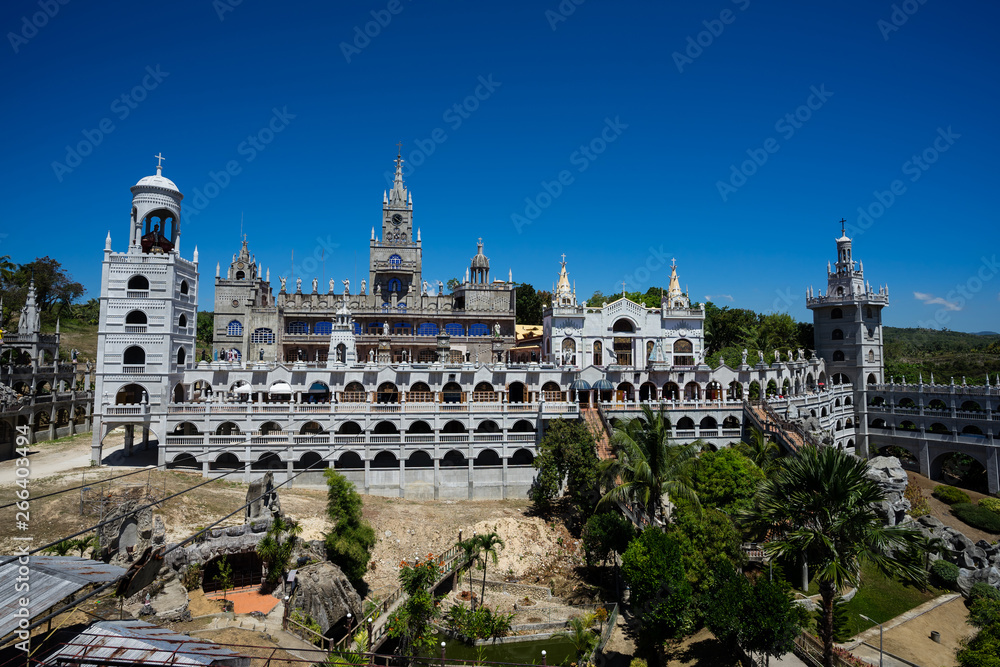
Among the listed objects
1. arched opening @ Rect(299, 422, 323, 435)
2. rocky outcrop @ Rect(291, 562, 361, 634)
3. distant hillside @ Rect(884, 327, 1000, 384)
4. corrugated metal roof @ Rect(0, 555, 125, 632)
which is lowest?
rocky outcrop @ Rect(291, 562, 361, 634)

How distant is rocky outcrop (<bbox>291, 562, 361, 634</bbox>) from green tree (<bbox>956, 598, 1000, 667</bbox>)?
26.1 meters

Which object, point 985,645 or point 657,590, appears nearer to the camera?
point 985,645

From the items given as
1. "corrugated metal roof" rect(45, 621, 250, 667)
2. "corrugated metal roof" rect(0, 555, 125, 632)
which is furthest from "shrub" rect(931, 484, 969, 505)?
"corrugated metal roof" rect(0, 555, 125, 632)

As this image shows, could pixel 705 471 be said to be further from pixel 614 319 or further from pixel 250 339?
pixel 250 339

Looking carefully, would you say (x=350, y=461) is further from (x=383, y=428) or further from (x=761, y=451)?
(x=761, y=451)

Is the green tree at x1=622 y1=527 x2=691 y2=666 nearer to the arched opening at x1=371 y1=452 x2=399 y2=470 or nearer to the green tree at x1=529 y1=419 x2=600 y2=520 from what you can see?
the green tree at x1=529 y1=419 x2=600 y2=520

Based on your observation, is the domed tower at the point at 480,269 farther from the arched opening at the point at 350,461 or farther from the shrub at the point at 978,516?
the shrub at the point at 978,516

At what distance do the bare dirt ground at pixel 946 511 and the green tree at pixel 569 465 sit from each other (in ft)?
107

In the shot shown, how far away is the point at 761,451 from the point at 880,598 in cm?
1193

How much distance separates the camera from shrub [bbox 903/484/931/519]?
159 ft

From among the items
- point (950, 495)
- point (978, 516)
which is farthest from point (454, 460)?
point (950, 495)

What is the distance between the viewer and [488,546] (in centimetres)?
3472

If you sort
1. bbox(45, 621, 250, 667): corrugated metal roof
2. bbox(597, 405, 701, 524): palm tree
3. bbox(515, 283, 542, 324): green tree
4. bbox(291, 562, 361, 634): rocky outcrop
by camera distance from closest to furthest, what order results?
bbox(45, 621, 250, 667): corrugated metal roof → bbox(291, 562, 361, 634): rocky outcrop → bbox(597, 405, 701, 524): palm tree → bbox(515, 283, 542, 324): green tree

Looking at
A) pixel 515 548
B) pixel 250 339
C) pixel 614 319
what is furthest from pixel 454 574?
pixel 250 339
